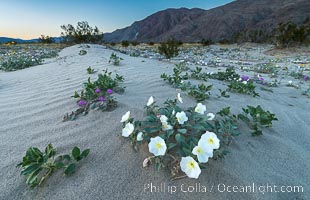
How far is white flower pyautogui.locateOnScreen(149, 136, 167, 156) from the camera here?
117cm

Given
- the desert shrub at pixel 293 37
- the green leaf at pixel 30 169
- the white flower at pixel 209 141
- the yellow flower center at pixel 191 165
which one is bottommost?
the desert shrub at pixel 293 37

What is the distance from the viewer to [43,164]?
1.22 metres

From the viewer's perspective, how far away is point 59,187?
1146 millimetres

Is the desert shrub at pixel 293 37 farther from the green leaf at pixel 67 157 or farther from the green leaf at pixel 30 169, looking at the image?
the green leaf at pixel 30 169

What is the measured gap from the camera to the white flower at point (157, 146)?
1.17 meters

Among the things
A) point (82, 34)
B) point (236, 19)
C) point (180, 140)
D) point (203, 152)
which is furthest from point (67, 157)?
point (236, 19)

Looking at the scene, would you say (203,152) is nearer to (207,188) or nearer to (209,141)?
(209,141)

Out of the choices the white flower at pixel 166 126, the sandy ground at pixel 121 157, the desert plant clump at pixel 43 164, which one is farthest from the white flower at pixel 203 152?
the desert plant clump at pixel 43 164

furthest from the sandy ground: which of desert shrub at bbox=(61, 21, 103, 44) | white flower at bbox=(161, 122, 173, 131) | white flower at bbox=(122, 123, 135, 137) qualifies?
desert shrub at bbox=(61, 21, 103, 44)

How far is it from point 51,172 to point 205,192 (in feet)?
3.24

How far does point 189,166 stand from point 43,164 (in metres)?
0.93

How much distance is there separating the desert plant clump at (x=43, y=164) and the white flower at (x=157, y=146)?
19.6 inches

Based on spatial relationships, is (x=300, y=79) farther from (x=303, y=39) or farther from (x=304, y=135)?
(x=303, y=39)

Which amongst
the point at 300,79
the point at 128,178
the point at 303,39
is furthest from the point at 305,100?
the point at 303,39
